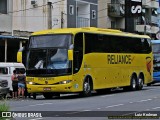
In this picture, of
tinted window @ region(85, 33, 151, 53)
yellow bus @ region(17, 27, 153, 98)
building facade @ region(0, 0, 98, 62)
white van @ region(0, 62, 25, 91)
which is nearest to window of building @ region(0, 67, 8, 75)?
white van @ region(0, 62, 25, 91)

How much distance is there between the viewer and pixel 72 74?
83.6 feet

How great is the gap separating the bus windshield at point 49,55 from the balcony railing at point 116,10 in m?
34.8

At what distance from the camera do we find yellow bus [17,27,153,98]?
1001 inches

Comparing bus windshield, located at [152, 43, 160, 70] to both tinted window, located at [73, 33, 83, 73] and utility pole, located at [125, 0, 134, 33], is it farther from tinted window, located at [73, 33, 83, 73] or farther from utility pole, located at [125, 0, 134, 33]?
tinted window, located at [73, 33, 83, 73]

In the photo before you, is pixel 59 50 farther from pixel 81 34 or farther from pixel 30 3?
pixel 30 3

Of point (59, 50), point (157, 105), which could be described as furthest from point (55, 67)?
point (157, 105)

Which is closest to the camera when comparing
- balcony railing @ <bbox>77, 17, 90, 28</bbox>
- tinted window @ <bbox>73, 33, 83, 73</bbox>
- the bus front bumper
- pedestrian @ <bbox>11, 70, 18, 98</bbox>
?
the bus front bumper

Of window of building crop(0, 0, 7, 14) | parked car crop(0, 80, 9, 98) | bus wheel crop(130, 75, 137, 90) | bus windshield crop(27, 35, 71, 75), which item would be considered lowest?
bus wheel crop(130, 75, 137, 90)

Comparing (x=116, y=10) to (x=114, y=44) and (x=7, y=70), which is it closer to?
(x=114, y=44)

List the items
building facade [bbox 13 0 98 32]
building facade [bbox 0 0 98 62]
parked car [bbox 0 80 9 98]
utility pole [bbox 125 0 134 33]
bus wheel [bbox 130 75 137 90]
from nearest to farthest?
parked car [bbox 0 80 9 98] → bus wheel [bbox 130 75 137 90] → building facade [bbox 0 0 98 62] → building facade [bbox 13 0 98 32] → utility pole [bbox 125 0 134 33]

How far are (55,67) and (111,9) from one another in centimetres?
3616

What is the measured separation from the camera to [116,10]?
6103 cm

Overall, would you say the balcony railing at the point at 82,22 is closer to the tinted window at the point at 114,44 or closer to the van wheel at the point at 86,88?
the tinted window at the point at 114,44

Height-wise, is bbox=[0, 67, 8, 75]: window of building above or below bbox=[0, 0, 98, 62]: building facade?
below
